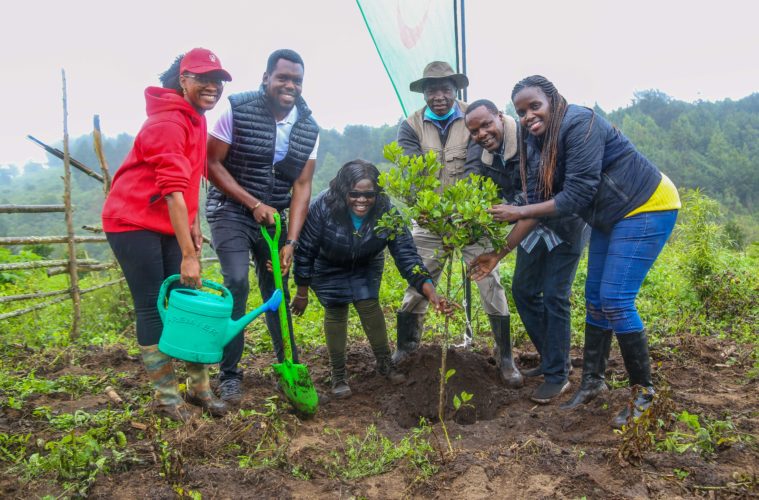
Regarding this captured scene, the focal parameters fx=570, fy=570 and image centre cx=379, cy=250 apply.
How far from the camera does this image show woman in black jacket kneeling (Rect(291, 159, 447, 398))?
360 cm

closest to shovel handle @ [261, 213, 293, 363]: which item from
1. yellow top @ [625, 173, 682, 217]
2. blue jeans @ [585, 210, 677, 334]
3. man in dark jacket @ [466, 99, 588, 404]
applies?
man in dark jacket @ [466, 99, 588, 404]

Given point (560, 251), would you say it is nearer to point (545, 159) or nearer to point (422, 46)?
point (545, 159)

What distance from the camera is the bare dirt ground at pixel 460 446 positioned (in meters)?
2.27

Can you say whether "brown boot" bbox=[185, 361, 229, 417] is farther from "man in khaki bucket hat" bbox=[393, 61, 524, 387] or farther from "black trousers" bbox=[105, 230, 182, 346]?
"man in khaki bucket hat" bbox=[393, 61, 524, 387]

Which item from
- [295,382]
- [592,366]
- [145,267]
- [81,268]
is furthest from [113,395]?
[81,268]

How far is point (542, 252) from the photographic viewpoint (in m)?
3.55

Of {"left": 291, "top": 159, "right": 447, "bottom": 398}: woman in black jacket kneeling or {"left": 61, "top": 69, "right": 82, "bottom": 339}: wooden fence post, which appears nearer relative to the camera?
{"left": 291, "top": 159, "right": 447, "bottom": 398}: woman in black jacket kneeling

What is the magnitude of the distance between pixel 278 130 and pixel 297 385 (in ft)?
5.08

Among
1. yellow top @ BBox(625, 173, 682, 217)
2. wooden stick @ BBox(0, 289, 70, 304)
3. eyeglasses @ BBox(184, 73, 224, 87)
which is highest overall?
eyeglasses @ BBox(184, 73, 224, 87)

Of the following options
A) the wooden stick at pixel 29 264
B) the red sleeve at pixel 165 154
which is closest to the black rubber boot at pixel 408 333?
the red sleeve at pixel 165 154

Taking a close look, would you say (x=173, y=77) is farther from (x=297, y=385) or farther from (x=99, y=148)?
(x=99, y=148)

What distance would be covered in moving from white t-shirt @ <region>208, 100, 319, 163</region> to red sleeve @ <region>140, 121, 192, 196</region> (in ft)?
1.79

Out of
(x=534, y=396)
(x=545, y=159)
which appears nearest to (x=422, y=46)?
(x=545, y=159)

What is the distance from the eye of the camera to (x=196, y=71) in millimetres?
2875
